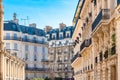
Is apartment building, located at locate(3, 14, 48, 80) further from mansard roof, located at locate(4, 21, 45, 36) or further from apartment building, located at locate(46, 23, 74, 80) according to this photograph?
apartment building, located at locate(46, 23, 74, 80)

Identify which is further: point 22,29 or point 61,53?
point 61,53

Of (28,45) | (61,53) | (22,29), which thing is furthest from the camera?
(61,53)

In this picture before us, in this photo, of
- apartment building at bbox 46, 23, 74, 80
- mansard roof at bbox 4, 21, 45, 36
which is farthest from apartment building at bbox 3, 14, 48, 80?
apartment building at bbox 46, 23, 74, 80

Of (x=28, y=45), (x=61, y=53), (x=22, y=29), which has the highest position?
(x=22, y=29)

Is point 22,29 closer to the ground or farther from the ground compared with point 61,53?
farther from the ground

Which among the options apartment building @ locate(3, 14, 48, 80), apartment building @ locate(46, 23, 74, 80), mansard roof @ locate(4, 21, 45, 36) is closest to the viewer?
mansard roof @ locate(4, 21, 45, 36)

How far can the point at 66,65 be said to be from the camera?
500 ft

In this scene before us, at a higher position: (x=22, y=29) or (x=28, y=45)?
(x=22, y=29)

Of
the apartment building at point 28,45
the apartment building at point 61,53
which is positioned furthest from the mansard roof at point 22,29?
the apartment building at point 61,53

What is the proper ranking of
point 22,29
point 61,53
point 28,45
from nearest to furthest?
point 22,29
point 28,45
point 61,53

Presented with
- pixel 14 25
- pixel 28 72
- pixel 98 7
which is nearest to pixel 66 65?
pixel 28 72

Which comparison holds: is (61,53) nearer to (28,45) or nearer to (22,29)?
(28,45)

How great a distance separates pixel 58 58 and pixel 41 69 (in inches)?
415

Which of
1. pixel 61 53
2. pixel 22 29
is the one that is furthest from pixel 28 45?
pixel 61 53
